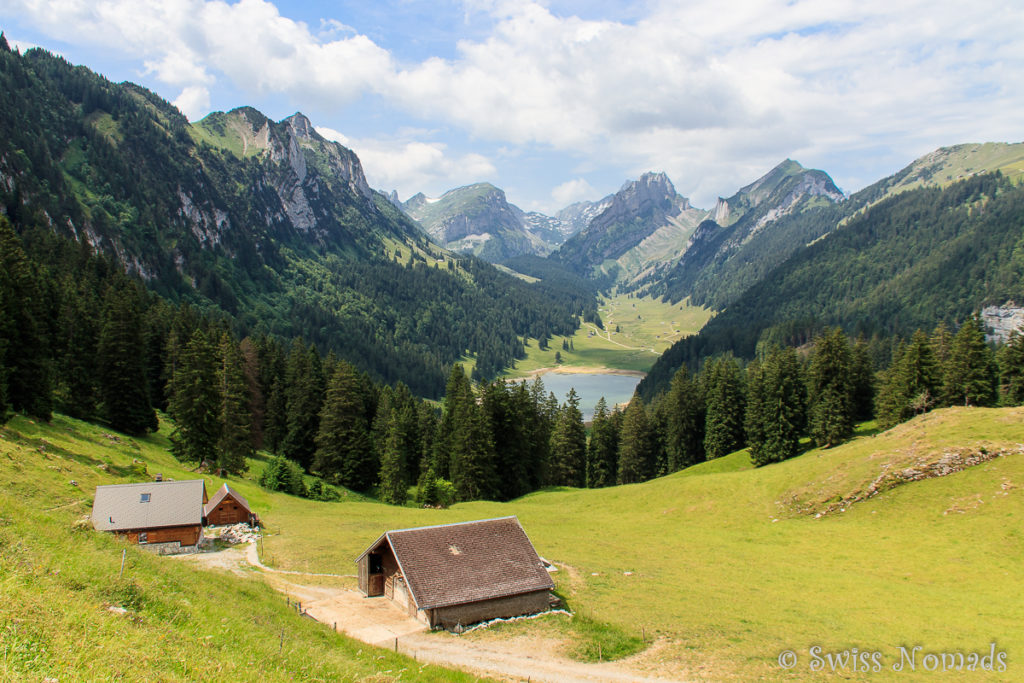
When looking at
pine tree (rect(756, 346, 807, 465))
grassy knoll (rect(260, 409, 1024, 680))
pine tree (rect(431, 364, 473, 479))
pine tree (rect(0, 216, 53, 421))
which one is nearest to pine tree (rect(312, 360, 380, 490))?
pine tree (rect(431, 364, 473, 479))

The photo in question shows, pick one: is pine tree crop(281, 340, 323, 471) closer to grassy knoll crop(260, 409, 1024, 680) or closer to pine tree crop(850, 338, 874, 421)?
grassy knoll crop(260, 409, 1024, 680)

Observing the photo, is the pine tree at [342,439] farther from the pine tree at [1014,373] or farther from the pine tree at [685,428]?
the pine tree at [1014,373]

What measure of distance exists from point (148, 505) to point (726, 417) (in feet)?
239

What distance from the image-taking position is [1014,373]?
226ft

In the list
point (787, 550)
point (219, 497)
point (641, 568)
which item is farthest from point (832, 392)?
point (219, 497)

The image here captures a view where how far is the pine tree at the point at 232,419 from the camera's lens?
200 feet

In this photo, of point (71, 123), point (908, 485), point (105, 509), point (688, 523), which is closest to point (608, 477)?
point (688, 523)

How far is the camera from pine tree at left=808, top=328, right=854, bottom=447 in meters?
67.8

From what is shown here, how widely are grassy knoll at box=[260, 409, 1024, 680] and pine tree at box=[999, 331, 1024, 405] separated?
21654mm

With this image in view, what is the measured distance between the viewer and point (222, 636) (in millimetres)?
16250

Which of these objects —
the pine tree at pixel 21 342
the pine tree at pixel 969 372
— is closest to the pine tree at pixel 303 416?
the pine tree at pixel 21 342

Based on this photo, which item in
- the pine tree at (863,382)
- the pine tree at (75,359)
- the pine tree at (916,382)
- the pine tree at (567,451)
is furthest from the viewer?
the pine tree at (567,451)

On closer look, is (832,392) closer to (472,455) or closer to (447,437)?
(472,455)

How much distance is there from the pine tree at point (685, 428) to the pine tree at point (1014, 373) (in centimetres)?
3781
